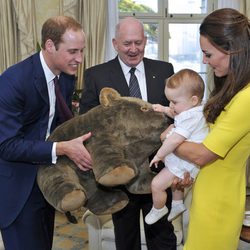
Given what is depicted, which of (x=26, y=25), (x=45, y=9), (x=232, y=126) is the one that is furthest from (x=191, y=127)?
(x=45, y=9)

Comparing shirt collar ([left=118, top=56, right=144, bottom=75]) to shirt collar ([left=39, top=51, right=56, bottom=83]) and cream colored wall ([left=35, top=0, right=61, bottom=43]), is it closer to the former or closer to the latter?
shirt collar ([left=39, top=51, right=56, bottom=83])

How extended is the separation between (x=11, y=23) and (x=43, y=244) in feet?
9.39

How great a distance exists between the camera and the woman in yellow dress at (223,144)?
4.04ft

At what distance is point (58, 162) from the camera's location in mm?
1615

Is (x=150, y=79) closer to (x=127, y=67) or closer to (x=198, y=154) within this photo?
(x=127, y=67)

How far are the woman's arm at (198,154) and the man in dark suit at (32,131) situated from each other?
41 cm

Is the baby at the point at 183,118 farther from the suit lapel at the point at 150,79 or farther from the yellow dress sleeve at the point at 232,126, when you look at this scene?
the suit lapel at the point at 150,79

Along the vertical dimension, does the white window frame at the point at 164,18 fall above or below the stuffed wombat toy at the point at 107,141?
above

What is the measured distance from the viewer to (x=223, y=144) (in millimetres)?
1247

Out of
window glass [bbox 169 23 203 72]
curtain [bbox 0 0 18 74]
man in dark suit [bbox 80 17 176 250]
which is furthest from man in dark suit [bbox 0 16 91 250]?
window glass [bbox 169 23 203 72]

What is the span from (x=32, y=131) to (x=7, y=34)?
262 centimetres

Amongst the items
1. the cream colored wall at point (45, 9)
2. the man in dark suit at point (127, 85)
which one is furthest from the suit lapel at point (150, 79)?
the cream colored wall at point (45, 9)

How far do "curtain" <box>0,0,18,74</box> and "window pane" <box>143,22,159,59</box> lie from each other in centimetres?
151

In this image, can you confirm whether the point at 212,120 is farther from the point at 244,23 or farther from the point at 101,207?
the point at 101,207
